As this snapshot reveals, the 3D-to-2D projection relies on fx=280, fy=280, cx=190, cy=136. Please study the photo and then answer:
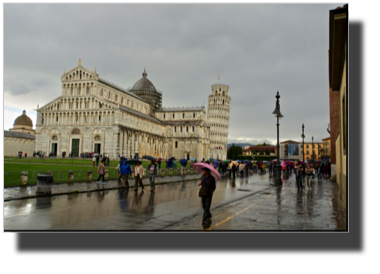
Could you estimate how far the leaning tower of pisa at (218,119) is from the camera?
114562 mm

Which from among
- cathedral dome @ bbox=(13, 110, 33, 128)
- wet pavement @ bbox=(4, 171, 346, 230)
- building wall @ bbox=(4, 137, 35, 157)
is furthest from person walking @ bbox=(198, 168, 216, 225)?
cathedral dome @ bbox=(13, 110, 33, 128)

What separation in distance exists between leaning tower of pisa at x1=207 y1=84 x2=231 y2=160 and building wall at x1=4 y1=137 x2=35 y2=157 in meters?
64.5

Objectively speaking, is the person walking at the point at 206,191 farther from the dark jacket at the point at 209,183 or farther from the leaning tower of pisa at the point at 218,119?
the leaning tower of pisa at the point at 218,119

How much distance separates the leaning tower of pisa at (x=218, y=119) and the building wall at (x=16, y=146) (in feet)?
212

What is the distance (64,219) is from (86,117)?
59140 millimetres

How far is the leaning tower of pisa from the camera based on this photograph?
4510 inches

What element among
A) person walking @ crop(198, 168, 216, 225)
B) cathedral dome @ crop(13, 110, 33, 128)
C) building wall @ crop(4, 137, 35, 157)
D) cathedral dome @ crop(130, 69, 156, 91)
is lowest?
person walking @ crop(198, 168, 216, 225)

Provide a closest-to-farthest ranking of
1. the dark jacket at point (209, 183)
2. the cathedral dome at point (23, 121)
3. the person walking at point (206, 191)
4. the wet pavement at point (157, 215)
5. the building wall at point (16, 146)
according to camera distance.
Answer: the wet pavement at point (157, 215) → the person walking at point (206, 191) → the dark jacket at point (209, 183) → the building wall at point (16, 146) → the cathedral dome at point (23, 121)

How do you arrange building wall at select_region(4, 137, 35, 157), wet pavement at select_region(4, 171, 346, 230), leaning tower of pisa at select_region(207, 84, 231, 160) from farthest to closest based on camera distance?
leaning tower of pisa at select_region(207, 84, 231, 160), building wall at select_region(4, 137, 35, 157), wet pavement at select_region(4, 171, 346, 230)

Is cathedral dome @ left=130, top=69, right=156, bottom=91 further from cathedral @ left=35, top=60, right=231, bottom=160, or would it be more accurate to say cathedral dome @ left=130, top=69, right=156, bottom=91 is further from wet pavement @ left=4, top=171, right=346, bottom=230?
wet pavement @ left=4, top=171, right=346, bottom=230

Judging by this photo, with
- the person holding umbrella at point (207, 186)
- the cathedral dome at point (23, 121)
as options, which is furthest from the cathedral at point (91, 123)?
the person holding umbrella at point (207, 186)
